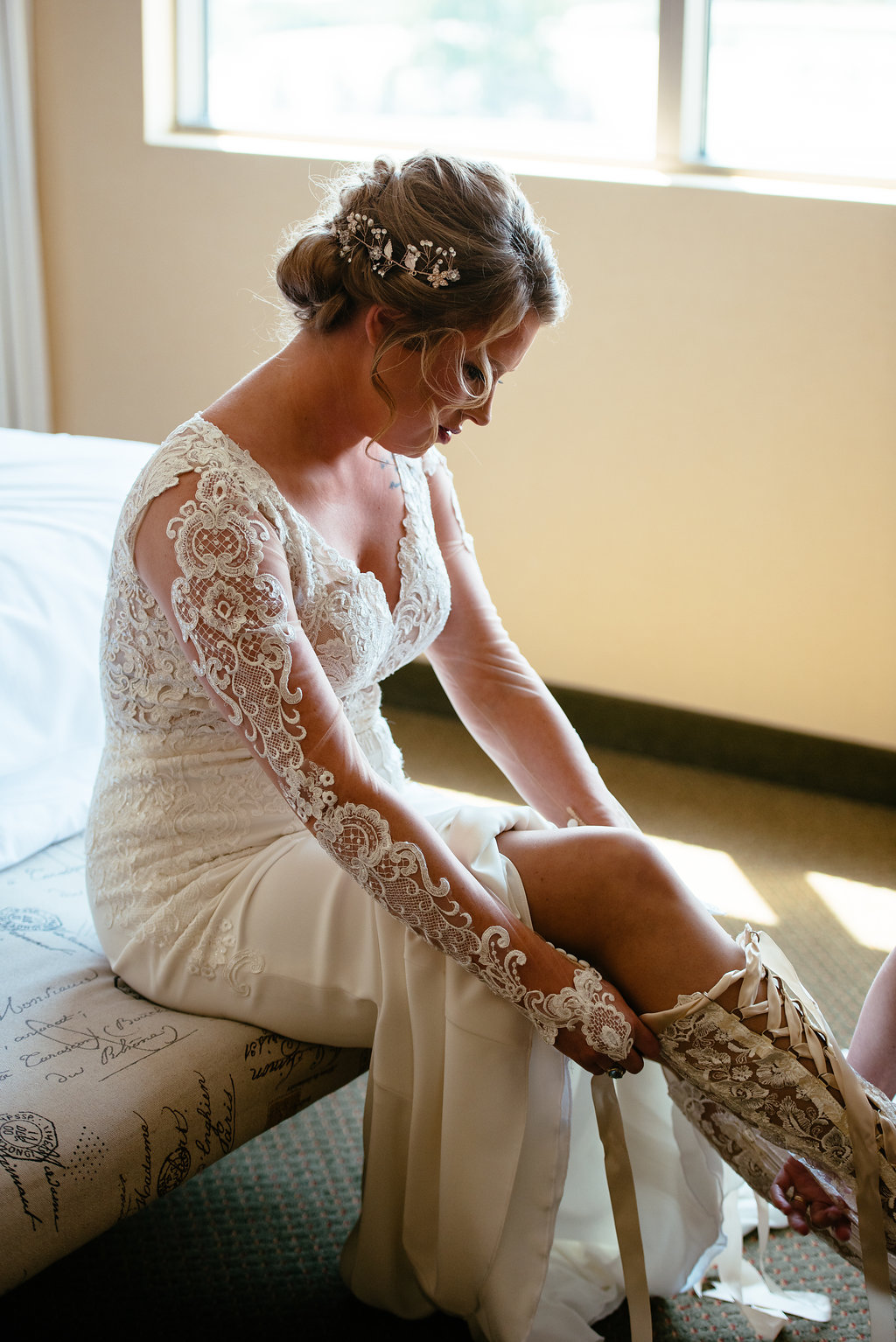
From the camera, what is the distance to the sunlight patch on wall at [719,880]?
2365 millimetres

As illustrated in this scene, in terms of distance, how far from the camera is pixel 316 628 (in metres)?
1.31

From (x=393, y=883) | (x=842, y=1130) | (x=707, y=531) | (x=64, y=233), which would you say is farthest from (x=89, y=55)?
(x=842, y=1130)

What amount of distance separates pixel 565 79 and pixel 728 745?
171 cm

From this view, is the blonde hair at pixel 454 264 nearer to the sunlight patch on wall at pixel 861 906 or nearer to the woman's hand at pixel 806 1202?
the woman's hand at pixel 806 1202

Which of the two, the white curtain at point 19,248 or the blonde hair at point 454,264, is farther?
the white curtain at point 19,248

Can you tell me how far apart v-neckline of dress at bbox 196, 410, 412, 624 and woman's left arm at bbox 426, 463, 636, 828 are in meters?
0.13

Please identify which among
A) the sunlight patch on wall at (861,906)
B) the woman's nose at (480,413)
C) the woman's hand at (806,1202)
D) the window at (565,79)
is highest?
the window at (565,79)

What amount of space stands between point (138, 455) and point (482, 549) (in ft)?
3.99

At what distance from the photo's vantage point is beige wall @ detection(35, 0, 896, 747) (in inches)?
107

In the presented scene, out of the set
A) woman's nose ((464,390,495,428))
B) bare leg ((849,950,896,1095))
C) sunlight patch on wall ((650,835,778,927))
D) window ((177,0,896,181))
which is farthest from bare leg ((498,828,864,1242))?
window ((177,0,896,181))

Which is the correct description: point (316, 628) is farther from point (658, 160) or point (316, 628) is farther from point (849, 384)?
point (658, 160)

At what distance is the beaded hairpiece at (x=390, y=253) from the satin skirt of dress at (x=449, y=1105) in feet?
1.85

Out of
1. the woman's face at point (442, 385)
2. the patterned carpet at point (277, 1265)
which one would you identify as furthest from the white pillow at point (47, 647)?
the woman's face at point (442, 385)

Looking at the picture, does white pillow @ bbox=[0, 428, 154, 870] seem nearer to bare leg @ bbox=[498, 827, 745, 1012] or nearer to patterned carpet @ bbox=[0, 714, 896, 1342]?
patterned carpet @ bbox=[0, 714, 896, 1342]
